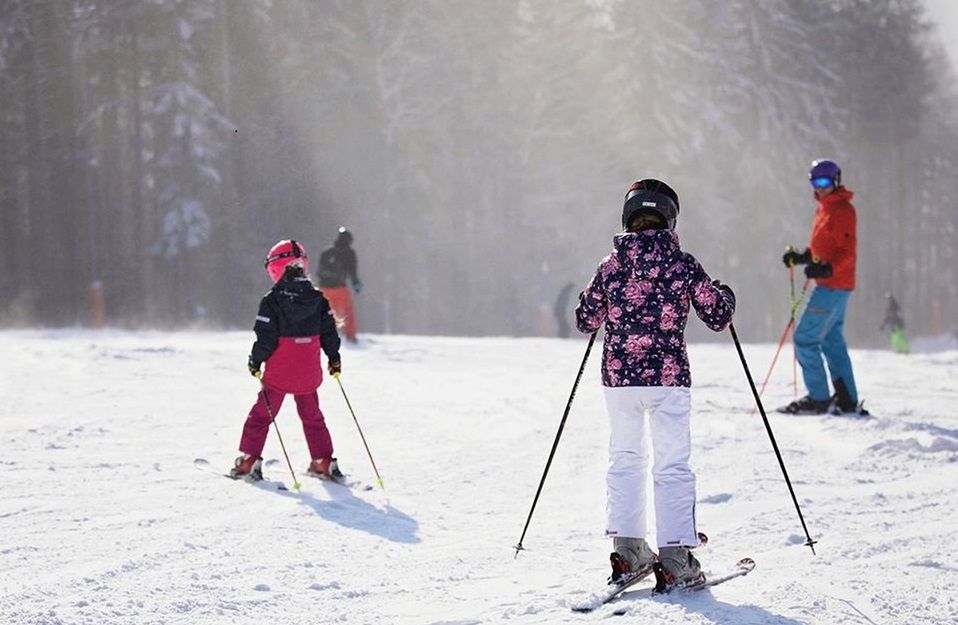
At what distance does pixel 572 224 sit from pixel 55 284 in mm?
19275

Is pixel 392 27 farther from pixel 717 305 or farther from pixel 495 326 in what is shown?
pixel 717 305

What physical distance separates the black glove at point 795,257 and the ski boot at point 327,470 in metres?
4.14

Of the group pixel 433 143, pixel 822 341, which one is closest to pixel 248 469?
pixel 822 341

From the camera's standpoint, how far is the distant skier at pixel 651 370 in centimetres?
464

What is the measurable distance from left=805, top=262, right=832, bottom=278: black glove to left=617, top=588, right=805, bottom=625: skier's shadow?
5.36m

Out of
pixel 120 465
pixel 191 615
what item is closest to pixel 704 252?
pixel 120 465

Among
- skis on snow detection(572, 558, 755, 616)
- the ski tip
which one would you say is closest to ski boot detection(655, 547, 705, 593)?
skis on snow detection(572, 558, 755, 616)

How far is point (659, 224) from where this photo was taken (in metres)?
4.76

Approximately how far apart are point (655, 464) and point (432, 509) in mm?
2432

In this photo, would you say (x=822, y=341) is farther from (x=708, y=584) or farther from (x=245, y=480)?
(x=708, y=584)

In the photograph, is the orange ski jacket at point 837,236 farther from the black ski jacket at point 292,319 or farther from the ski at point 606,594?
the ski at point 606,594

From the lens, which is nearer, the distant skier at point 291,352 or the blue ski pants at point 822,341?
the distant skier at point 291,352

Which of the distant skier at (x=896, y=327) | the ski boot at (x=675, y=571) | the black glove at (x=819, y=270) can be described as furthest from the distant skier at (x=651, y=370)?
the distant skier at (x=896, y=327)

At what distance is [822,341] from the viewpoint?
9.82m
